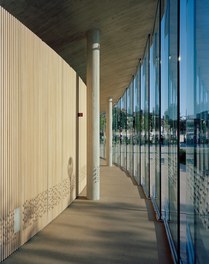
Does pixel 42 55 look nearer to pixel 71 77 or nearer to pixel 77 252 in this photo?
pixel 71 77

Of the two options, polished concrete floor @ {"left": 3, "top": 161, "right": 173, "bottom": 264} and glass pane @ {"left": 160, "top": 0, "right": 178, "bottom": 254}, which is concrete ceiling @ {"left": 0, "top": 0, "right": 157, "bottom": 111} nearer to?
glass pane @ {"left": 160, "top": 0, "right": 178, "bottom": 254}

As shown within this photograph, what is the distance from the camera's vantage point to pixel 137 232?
17.3 ft

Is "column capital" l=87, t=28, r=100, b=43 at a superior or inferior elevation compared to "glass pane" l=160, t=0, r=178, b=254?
superior

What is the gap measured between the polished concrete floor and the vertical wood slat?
24 cm

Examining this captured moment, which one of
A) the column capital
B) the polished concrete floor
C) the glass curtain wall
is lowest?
the polished concrete floor

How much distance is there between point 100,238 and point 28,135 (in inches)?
70.4

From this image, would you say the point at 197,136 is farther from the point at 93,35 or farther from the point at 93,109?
the point at 93,35

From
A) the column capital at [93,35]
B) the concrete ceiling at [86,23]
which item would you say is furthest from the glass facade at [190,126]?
the column capital at [93,35]

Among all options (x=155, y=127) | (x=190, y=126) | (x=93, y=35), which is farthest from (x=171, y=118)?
(x=93, y=35)

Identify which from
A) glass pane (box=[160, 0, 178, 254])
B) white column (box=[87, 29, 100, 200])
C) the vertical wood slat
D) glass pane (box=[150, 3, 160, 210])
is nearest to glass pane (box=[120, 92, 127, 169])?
white column (box=[87, 29, 100, 200])

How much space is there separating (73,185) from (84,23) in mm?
3600

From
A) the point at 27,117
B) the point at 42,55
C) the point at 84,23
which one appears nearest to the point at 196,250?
the point at 27,117

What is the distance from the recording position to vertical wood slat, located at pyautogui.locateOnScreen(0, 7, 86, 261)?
4.12 metres

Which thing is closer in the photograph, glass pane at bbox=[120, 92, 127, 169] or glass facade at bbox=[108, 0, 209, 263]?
glass facade at bbox=[108, 0, 209, 263]
